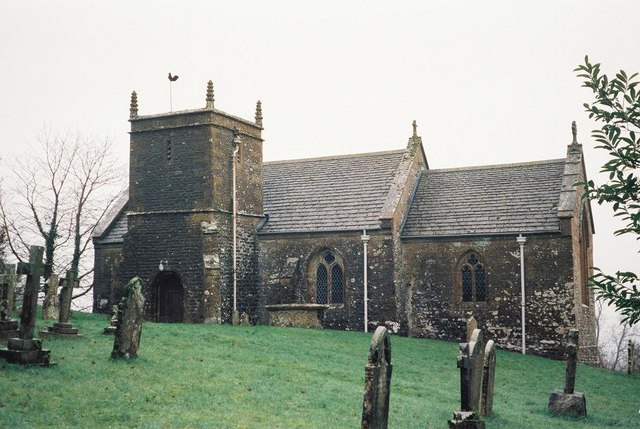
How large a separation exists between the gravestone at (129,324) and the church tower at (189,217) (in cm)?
1398

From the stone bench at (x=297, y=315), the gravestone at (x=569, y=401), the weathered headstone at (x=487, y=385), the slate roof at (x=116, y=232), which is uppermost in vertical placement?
the slate roof at (x=116, y=232)

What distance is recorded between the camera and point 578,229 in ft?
108

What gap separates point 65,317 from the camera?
19266 millimetres

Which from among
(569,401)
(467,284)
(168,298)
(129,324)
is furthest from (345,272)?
(129,324)

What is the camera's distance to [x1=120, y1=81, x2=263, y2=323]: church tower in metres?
31.4

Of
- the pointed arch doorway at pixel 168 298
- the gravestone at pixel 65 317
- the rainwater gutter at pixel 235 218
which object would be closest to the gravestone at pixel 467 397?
the gravestone at pixel 65 317

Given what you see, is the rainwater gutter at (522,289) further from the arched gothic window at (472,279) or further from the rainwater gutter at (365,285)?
the rainwater gutter at (365,285)

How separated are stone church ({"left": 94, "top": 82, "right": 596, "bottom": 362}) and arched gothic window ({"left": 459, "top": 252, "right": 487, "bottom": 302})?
0.16 ft

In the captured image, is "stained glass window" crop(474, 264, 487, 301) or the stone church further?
"stained glass window" crop(474, 264, 487, 301)

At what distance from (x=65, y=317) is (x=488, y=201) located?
20.8 m

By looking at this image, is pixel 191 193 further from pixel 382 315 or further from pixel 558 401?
pixel 558 401

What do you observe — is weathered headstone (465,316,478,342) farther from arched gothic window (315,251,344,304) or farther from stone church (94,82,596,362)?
arched gothic window (315,251,344,304)

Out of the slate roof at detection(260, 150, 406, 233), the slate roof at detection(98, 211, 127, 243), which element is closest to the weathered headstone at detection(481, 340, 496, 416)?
the slate roof at detection(260, 150, 406, 233)

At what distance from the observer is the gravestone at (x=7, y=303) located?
637 inches
